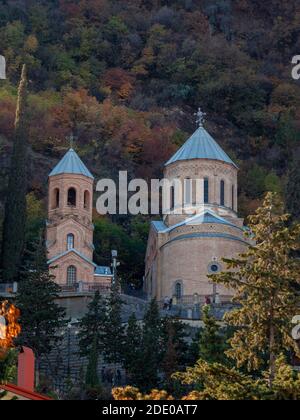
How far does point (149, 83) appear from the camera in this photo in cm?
8044

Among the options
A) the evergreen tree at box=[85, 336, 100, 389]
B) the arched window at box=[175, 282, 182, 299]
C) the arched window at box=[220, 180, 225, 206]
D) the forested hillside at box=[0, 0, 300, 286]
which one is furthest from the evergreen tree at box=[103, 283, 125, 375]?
the forested hillside at box=[0, 0, 300, 286]

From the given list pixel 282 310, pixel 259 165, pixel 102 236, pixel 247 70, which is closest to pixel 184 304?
pixel 102 236

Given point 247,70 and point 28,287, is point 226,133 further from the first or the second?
point 28,287

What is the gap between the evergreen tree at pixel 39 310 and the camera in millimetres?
37000

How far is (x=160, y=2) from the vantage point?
89625mm

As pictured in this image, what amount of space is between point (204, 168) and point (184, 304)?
7.02 meters

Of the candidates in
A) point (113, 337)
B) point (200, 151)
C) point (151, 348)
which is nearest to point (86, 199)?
point (200, 151)

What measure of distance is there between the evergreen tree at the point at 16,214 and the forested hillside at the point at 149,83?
7792 millimetres

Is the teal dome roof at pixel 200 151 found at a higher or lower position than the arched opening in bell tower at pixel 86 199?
higher

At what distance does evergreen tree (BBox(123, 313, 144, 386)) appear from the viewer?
34.7 m

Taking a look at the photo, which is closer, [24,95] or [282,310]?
→ [282,310]

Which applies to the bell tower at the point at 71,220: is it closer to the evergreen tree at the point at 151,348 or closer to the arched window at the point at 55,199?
the arched window at the point at 55,199

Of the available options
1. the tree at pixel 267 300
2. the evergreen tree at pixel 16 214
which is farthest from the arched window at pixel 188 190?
the tree at pixel 267 300

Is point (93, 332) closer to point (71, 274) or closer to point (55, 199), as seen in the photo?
point (71, 274)
